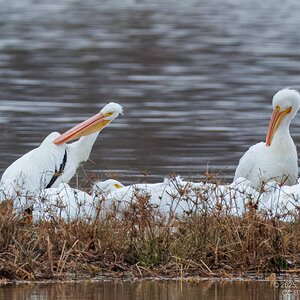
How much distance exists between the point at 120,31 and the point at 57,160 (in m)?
17.4

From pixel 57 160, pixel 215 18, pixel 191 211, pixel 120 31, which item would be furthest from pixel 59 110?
pixel 215 18

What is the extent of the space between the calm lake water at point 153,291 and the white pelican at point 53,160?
2.10 metres

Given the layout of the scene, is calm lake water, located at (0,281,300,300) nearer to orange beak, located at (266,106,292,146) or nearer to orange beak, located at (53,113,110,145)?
orange beak, located at (266,106,292,146)

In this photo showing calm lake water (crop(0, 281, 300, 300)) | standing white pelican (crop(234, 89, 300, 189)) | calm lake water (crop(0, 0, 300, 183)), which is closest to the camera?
calm lake water (crop(0, 281, 300, 300))

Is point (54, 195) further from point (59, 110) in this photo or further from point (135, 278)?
point (59, 110)

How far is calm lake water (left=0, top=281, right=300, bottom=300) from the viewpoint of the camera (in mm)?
5719

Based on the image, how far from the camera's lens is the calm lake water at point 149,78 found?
41.6ft

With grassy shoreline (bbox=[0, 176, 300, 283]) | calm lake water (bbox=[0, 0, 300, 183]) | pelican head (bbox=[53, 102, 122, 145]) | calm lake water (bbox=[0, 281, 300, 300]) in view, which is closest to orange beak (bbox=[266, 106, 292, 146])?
calm lake water (bbox=[0, 0, 300, 183])

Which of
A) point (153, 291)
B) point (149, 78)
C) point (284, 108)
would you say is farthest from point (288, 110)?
point (149, 78)

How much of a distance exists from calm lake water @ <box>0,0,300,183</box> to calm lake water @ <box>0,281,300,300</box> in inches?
114

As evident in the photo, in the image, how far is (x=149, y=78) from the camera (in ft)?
62.8

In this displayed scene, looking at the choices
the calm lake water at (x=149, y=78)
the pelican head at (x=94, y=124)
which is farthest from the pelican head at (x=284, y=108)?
the pelican head at (x=94, y=124)

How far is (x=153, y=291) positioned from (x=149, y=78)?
13.4m

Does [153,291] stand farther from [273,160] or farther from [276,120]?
[276,120]
